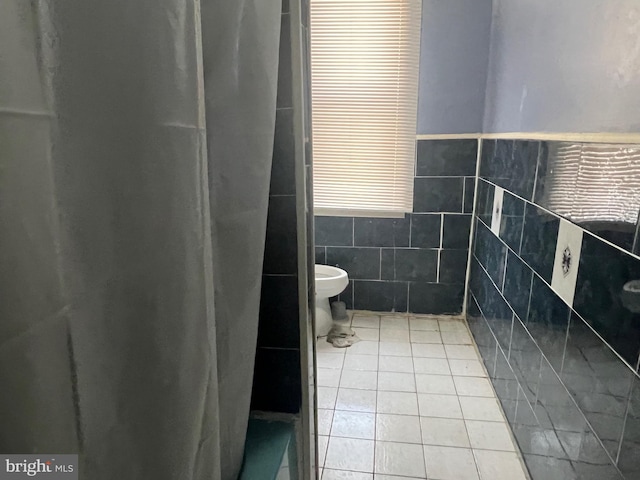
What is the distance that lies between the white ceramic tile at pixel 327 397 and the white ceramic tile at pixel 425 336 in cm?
71

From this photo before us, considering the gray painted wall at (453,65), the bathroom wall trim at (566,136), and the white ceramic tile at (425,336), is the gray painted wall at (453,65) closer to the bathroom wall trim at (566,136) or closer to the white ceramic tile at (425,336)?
the bathroom wall trim at (566,136)

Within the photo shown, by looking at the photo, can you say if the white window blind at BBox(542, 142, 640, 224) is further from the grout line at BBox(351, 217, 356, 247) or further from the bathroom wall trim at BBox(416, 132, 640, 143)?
the grout line at BBox(351, 217, 356, 247)

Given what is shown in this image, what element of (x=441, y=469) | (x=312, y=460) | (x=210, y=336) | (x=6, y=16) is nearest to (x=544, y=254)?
(x=441, y=469)

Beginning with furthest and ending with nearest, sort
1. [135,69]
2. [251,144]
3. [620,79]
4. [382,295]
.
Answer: [382,295]
[620,79]
[251,144]
[135,69]

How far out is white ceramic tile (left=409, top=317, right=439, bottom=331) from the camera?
2.86 m

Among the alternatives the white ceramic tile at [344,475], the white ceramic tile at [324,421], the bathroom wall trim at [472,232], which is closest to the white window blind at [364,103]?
the bathroom wall trim at [472,232]

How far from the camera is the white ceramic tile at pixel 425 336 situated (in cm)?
270

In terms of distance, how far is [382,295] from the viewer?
3.03 meters

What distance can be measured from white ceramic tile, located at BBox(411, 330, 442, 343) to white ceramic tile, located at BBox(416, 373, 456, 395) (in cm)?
37

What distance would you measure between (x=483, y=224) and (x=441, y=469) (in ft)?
4.41

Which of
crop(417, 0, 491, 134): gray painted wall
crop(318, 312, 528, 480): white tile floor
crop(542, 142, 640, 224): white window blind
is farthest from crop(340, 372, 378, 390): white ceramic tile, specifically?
crop(417, 0, 491, 134): gray painted wall

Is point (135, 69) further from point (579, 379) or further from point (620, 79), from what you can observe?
point (579, 379)

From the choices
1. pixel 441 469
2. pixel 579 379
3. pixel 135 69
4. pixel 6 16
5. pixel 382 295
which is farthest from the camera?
pixel 382 295

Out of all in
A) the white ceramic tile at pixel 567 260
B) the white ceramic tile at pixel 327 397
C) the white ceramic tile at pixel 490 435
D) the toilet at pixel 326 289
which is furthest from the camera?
the toilet at pixel 326 289
